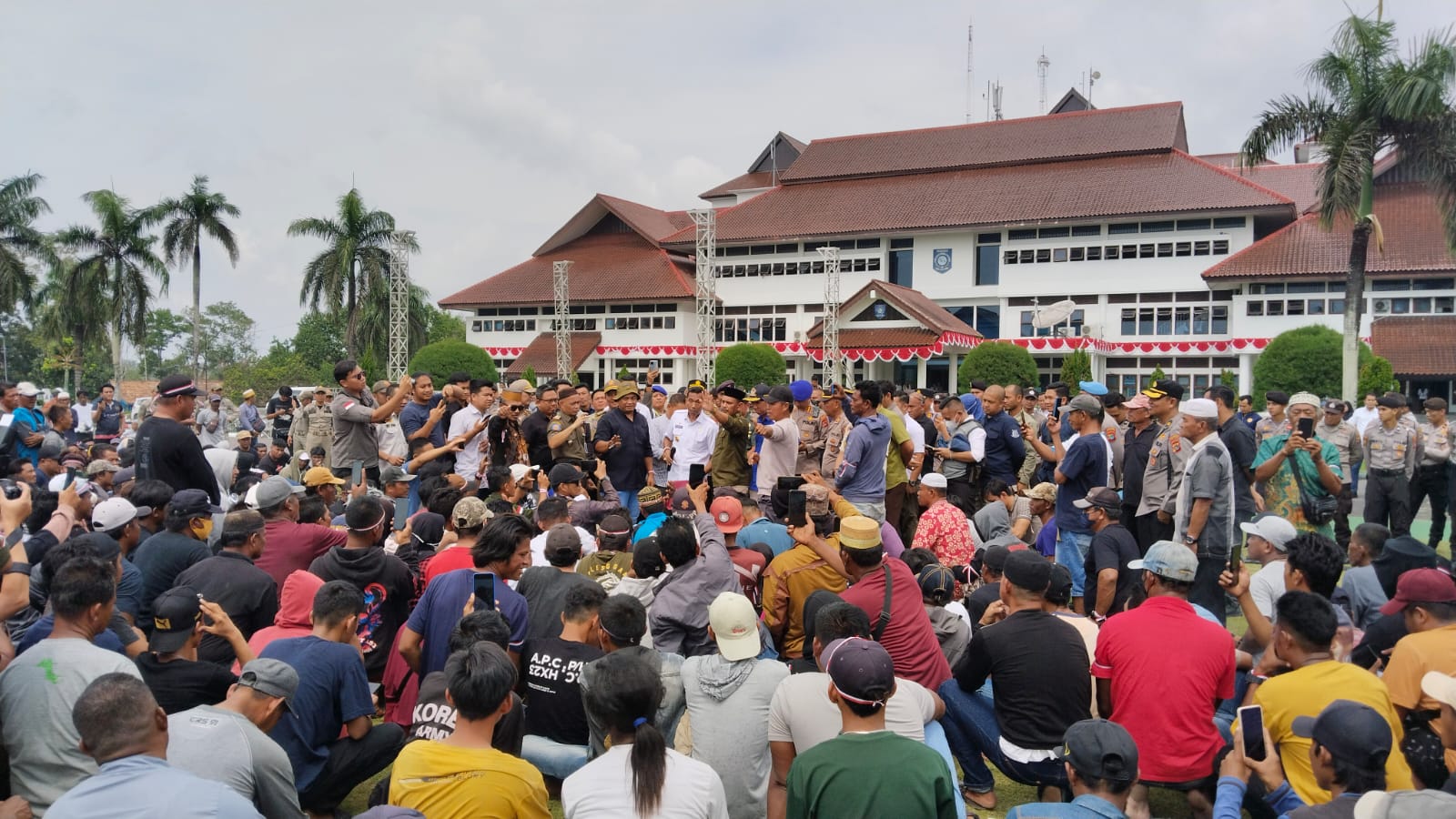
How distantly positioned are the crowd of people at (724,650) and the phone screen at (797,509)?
3 centimetres

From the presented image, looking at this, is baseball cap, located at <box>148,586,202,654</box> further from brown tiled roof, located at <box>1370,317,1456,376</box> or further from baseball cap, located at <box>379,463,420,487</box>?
brown tiled roof, located at <box>1370,317,1456,376</box>

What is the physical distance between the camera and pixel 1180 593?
4.40 metres

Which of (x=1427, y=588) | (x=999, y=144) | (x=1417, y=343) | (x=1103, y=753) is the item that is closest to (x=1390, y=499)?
(x=1427, y=588)

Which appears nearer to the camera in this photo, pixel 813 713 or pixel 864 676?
pixel 864 676

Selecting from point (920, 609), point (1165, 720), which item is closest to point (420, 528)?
point (920, 609)

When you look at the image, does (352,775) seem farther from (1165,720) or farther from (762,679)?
(1165,720)

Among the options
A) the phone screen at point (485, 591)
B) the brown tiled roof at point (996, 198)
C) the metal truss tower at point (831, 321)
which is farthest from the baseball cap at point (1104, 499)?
the brown tiled roof at point (996, 198)

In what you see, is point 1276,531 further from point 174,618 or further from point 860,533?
point 174,618

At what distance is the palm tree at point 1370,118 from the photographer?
18219 mm

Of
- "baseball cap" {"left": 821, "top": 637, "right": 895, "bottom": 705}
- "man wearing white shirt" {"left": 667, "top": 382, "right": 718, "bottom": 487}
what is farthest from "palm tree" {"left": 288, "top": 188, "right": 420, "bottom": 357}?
"baseball cap" {"left": 821, "top": 637, "right": 895, "bottom": 705}

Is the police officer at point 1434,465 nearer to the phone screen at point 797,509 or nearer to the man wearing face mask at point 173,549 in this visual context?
the phone screen at point 797,509

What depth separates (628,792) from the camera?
295 cm

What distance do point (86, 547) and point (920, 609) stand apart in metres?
3.90

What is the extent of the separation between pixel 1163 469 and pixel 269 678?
635cm
